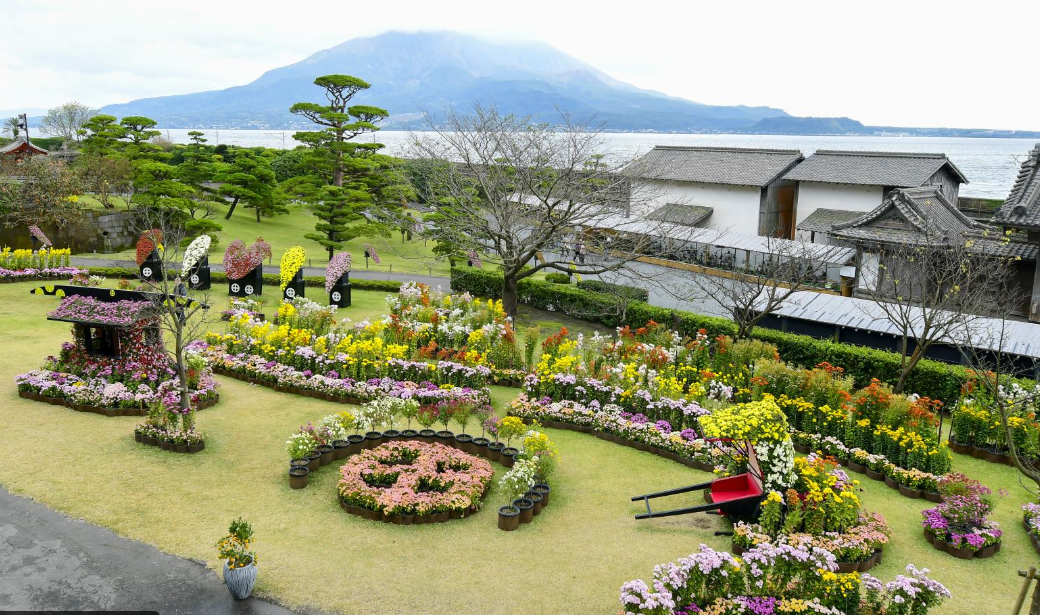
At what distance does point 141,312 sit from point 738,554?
11.9m

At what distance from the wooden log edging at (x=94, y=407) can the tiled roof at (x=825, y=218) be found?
28.5 metres

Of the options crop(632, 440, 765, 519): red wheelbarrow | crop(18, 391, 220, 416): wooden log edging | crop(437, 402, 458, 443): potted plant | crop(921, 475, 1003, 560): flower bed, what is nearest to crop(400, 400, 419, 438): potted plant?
crop(437, 402, 458, 443): potted plant

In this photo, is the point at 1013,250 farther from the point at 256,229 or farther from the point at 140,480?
the point at 256,229

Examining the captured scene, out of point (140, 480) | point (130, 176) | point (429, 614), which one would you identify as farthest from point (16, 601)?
point (130, 176)

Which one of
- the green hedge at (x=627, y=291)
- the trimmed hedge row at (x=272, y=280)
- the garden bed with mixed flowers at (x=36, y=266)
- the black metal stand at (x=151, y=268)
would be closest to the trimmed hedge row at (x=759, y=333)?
the green hedge at (x=627, y=291)

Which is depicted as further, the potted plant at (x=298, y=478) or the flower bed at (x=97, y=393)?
the flower bed at (x=97, y=393)

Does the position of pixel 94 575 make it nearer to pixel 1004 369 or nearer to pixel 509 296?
pixel 509 296

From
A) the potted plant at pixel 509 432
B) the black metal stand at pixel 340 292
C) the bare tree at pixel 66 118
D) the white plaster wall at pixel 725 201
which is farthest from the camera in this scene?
the bare tree at pixel 66 118

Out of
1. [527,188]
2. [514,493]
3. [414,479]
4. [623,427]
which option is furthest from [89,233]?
[514,493]

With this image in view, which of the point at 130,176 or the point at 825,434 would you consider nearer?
the point at 825,434

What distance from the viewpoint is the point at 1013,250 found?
19.9m

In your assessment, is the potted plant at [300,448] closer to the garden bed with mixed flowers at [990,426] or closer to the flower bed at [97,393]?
the flower bed at [97,393]

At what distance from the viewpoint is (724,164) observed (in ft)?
128

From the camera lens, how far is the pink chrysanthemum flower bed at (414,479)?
32.6 ft
